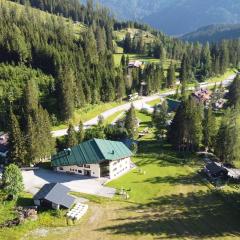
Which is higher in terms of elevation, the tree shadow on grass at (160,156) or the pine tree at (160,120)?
the pine tree at (160,120)

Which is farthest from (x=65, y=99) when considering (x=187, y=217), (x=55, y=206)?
(x=187, y=217)

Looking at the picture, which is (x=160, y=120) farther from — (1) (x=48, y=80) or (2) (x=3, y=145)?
(2) (x=3, y=145)

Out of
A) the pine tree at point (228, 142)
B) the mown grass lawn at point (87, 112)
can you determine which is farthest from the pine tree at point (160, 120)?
the pine tree at point (228, 142)

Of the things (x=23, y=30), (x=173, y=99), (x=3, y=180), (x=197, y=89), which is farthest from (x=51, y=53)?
(x=3, y=180)

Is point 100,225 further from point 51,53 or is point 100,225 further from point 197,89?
point 197,89

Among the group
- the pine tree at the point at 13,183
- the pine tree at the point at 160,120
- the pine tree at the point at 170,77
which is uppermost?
the pine tree at the point at 170,77

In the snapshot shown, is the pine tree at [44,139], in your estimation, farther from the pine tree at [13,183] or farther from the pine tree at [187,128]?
the pine tree at [187,128]

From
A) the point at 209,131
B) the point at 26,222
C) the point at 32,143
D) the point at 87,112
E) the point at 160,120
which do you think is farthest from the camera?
the point at 87,112

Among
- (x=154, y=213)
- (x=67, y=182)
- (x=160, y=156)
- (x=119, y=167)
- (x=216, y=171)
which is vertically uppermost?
(x=119, y=167)
